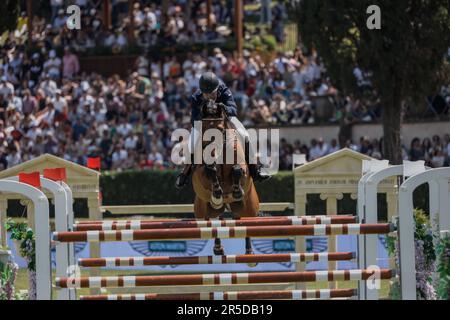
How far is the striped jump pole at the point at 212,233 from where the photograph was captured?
7930 mm

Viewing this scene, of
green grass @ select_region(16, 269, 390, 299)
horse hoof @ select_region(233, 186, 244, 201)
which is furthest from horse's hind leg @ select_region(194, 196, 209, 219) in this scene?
green grass @ select_region(16, 269, 390, 299)

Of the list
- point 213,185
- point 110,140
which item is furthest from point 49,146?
point 213,185

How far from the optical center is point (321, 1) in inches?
790

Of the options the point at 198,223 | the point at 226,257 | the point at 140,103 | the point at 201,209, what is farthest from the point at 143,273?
the point at 140,103

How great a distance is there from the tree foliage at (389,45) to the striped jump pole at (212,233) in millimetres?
11672

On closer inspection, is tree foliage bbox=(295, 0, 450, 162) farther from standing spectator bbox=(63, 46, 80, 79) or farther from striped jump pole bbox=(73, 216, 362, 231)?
striped jump pole bbox=(73, 216, 362, 231)

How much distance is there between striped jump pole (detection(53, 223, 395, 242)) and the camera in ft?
26.0

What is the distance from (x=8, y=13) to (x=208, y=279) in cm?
1589

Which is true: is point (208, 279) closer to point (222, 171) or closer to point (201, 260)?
point (201, 260)

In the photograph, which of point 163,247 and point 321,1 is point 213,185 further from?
point 321,1

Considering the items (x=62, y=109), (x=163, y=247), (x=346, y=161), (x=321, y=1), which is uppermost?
(x=321, y=1)

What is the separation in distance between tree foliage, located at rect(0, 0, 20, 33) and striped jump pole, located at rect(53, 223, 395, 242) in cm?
1535

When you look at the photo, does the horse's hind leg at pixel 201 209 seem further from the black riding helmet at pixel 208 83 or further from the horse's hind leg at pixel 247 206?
the black riding helmet at pixel 208 83

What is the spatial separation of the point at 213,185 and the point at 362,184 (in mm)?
1681
